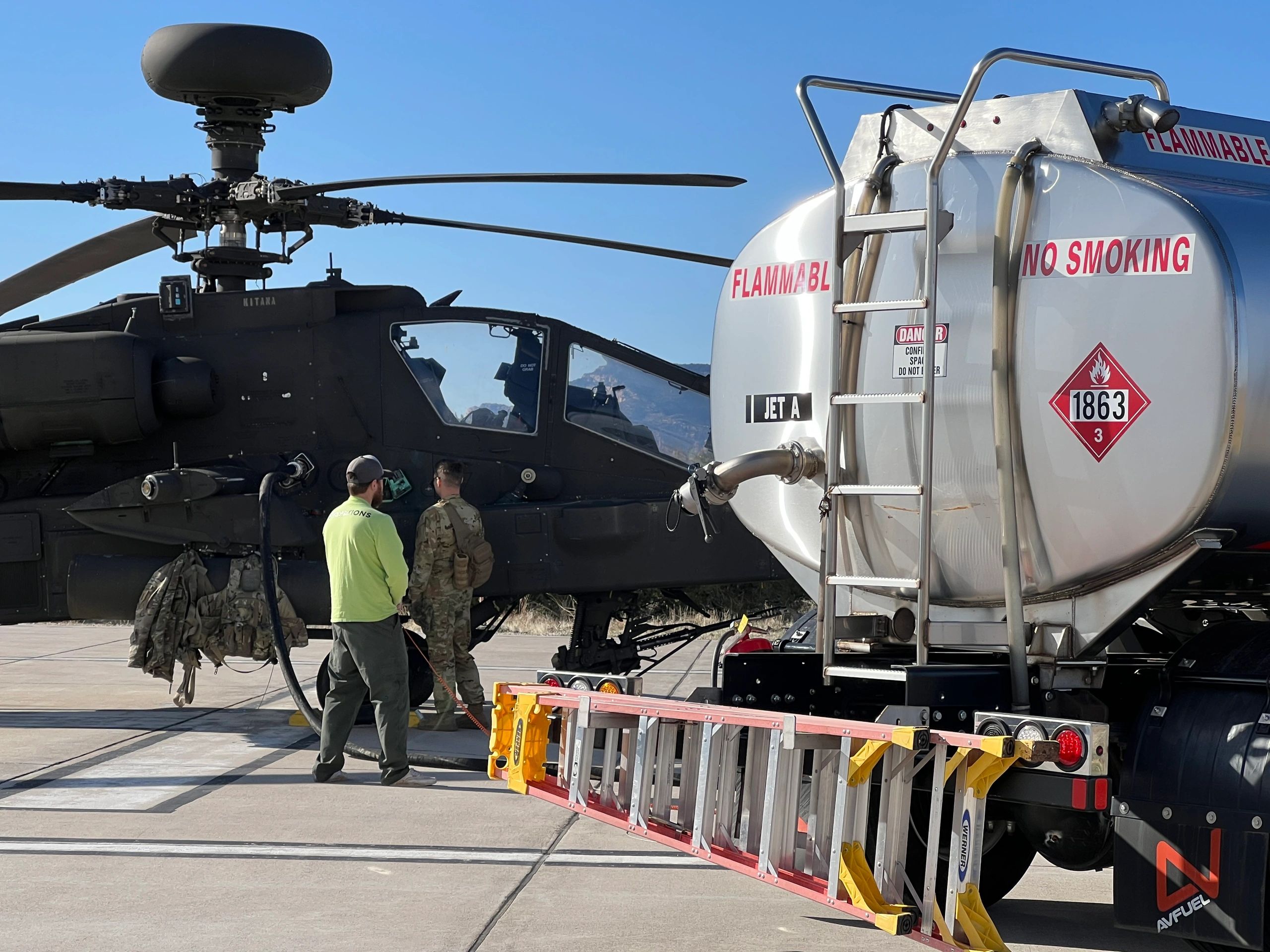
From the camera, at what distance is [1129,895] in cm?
455

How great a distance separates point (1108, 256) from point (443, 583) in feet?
20.0

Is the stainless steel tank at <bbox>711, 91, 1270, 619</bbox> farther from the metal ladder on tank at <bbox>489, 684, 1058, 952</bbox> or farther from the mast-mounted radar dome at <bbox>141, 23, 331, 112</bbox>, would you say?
the mast-mounted radar dome at <bbox>141, 23, 331, 112</bbox>

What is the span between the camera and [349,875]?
20.1 ft

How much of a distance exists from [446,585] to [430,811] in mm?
2561

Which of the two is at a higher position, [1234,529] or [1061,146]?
[1061,146]

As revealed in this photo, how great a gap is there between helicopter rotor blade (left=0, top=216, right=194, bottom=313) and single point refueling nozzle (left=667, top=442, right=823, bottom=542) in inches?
273

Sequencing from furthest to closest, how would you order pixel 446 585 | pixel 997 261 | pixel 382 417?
pixel 382 417 → pixel 446 585 → pixel 997 261

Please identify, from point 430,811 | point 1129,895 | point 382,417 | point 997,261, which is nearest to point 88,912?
point 430,811

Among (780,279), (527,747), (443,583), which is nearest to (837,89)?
(780,279)

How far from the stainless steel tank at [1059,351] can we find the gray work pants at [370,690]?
2957 mm

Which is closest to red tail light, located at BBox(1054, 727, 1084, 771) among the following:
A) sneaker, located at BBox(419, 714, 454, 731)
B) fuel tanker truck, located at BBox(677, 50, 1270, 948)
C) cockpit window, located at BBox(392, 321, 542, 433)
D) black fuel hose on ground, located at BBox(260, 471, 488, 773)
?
fuel tanker truck, located at BBox(677, 50, 1270, 948)

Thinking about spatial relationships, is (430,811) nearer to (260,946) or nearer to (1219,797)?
(260,946)

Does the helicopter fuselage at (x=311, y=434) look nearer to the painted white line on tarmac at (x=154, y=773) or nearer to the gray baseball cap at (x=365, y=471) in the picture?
the painted white line on tarmac at (x=154, y=773)

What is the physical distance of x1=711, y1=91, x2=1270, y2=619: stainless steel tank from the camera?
4477 mm
